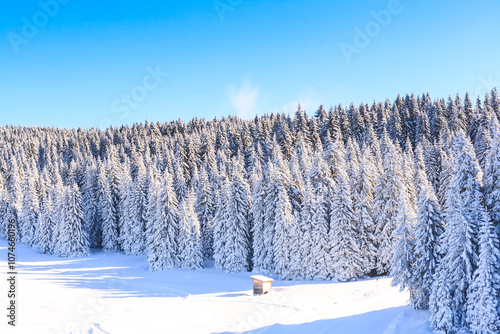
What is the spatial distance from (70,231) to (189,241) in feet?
79.4

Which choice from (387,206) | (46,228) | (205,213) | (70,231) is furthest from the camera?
(46,228)

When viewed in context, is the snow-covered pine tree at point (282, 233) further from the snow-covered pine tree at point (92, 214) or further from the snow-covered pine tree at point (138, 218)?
the snow-covered pine tree at point (92, 214)

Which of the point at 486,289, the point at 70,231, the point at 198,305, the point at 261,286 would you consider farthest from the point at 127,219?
the point at 486,289

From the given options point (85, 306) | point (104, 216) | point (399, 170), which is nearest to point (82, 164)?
point (104, 216)

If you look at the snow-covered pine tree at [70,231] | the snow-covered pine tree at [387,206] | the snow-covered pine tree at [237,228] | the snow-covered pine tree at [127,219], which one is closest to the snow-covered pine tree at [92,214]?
the snow-covered pine tree at [70,231]

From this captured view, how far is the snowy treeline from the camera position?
19.7 metres

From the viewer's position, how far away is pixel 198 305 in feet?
102

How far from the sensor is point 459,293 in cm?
1908

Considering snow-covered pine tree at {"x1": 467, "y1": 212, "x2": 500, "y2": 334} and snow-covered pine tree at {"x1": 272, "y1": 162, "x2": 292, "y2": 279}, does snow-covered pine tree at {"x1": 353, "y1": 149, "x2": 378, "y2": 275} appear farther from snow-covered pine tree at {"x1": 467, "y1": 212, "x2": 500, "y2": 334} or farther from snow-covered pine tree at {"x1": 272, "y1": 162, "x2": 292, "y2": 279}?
snow-covered pine tree at {"x1": 467, "y1": 212, "x2": 500, "y2": 334}

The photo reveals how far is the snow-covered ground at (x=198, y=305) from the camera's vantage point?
2398cm

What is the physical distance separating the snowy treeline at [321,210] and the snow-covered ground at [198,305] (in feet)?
9.23

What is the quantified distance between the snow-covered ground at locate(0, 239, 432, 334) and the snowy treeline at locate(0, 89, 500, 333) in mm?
2813

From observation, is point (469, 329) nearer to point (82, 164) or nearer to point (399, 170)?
point (399, 170)

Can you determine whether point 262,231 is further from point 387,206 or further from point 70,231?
point 70,231
